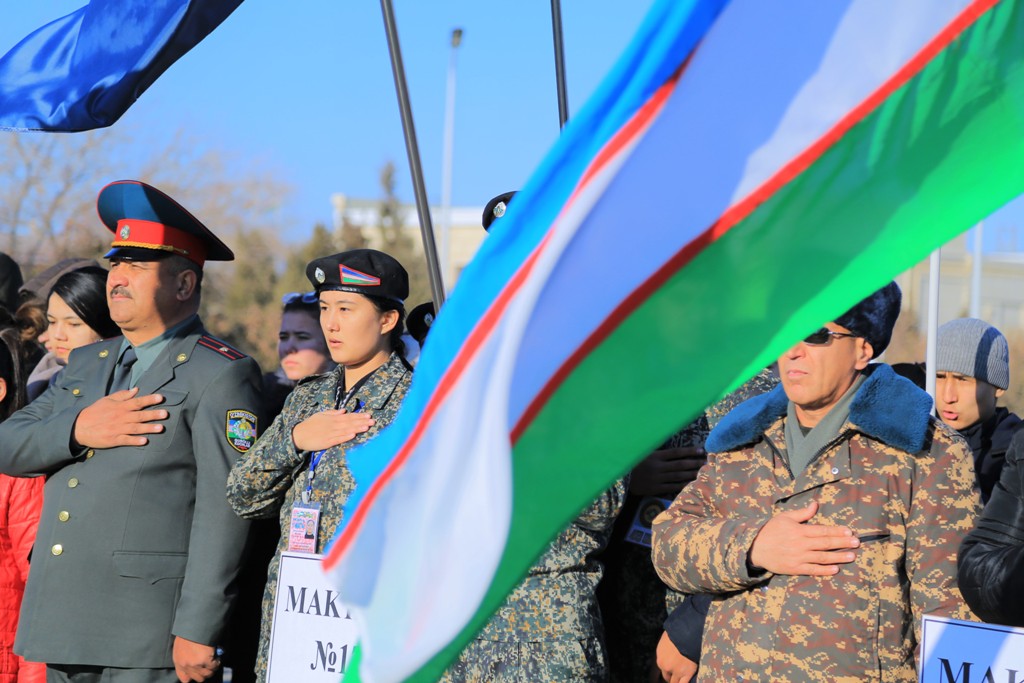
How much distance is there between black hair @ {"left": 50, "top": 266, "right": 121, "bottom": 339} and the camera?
634 cm

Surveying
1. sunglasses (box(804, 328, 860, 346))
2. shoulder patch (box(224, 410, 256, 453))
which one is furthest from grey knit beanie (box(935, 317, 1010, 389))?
shoulder patch (box(224, 410, 256, 453))

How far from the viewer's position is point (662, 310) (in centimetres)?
227

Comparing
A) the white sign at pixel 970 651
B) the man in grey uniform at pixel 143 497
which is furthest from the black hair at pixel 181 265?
the white sign at pixel 970 651

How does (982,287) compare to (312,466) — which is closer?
(312,466)

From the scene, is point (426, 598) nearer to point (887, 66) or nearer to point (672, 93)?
point (672, 93)

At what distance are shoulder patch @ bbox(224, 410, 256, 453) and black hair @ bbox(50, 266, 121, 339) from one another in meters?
1.52

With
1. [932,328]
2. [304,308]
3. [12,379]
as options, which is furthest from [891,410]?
[12,379]

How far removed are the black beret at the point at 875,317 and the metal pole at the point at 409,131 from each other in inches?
49.6

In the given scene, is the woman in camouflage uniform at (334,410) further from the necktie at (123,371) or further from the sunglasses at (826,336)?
the sunglasses at (826,336)

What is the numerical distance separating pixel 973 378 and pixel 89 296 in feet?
13.6

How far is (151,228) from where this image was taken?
17.5ft

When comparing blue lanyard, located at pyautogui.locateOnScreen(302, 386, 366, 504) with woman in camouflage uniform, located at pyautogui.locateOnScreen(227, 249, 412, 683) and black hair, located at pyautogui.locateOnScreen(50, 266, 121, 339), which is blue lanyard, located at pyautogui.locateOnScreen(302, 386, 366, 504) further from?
black hair, located at pyautogui.locateOnScreen(50, 266, 121, 339)

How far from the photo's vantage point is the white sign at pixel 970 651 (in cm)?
340

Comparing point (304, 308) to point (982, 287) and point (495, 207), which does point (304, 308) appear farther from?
point (982, 287)
